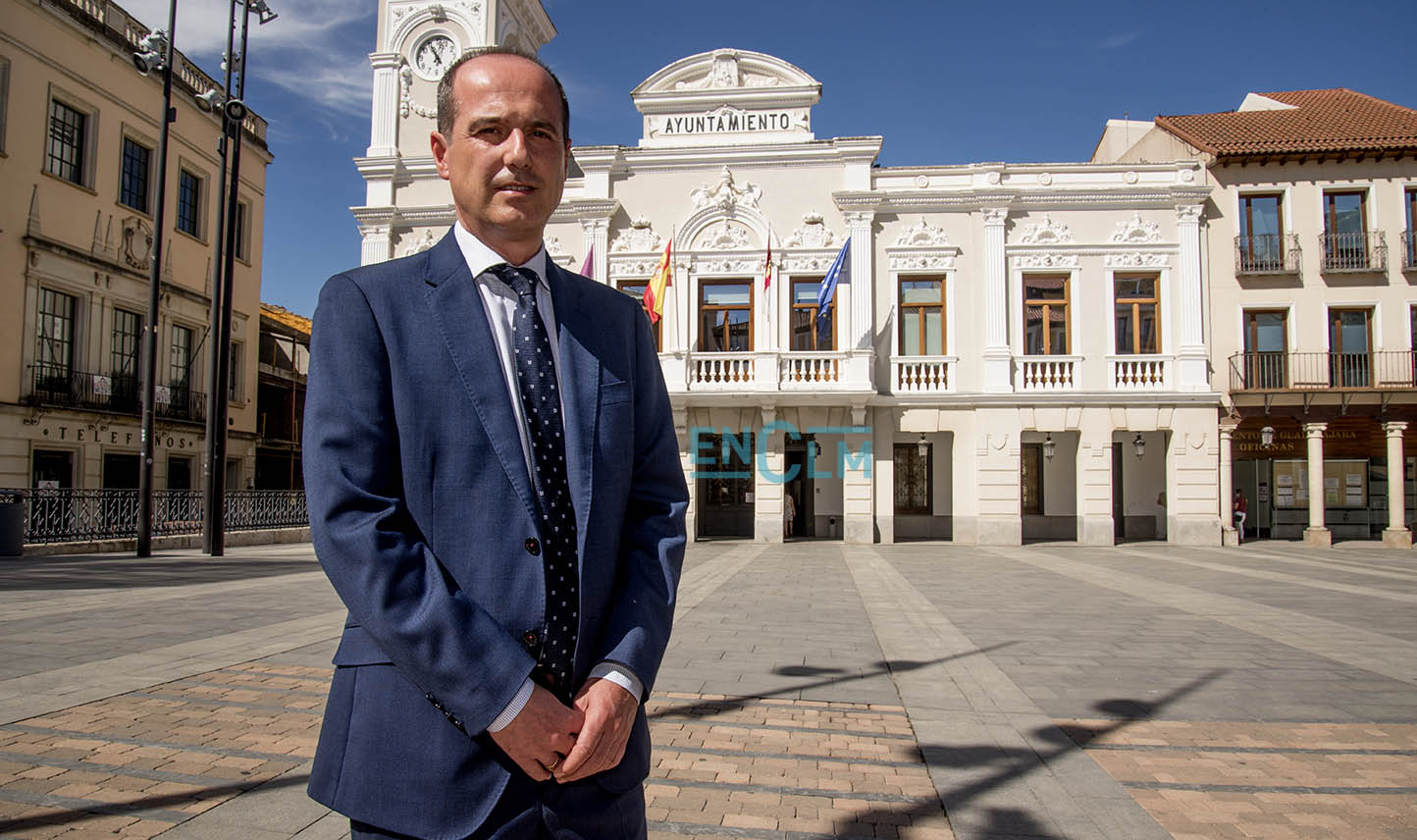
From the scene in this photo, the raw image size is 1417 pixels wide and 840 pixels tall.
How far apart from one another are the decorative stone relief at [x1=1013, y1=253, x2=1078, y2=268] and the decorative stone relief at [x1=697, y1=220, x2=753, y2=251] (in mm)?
6894

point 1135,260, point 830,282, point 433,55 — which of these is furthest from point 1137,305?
point 433,55

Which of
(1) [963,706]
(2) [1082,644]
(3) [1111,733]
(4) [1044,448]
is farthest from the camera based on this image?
(4) [1044,448]

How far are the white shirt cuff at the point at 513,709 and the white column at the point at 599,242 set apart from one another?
2131 cm

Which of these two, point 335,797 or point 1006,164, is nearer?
point 335,797

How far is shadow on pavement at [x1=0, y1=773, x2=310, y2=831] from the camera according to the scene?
3.29m

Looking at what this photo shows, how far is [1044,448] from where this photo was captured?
2244cm

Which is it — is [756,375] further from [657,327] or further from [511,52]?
[511,52]

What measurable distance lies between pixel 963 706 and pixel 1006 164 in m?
19.2

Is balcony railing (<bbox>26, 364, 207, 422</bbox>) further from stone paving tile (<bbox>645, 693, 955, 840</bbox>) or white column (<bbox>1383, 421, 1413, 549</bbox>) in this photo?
white column (<bbox>1383, 421, 1413, 549</bbox>)

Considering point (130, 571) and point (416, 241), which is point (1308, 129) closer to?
point (416, 241)

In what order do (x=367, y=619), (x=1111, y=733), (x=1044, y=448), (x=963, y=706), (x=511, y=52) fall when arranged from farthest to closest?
(x=1044, y=448), (x=963, y=706), (x=1111, y=733), (x=511, y=52), (x=367, y=619)

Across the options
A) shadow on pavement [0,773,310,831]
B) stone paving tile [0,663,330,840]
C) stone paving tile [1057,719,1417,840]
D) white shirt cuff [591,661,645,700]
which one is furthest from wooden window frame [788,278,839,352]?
white shirt cuff [591,661,645,700]

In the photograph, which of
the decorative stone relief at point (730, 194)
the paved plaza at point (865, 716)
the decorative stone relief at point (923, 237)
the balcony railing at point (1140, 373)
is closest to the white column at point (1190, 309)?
the balcony railing at point (1140, 373)

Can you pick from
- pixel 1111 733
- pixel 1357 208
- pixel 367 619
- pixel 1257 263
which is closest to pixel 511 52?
pixel 367 619
